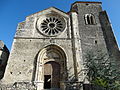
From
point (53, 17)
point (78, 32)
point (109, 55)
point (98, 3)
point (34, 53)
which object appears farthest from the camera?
point (98, 3)

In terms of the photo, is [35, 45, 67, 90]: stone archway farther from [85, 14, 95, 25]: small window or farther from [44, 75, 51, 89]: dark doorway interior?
[85, 14, 95, 25]: small window

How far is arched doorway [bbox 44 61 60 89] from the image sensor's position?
9.41 metres

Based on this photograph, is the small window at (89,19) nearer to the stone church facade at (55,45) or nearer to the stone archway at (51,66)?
the stone church facade at (55,45)

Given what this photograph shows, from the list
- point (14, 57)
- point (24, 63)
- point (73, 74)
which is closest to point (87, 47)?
point (73, 74)

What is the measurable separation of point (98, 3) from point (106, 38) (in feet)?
21.3

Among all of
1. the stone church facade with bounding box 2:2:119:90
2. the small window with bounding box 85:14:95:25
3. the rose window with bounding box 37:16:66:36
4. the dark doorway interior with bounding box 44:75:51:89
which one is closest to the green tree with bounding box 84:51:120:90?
the stone church facade with bounding box 2:2:119:90

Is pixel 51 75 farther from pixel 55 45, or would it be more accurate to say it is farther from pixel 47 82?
pixel 55 45

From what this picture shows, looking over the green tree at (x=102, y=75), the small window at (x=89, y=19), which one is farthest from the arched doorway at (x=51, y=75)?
the small window at (x=89, y=19)

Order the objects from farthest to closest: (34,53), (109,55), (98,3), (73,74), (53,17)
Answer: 1. (98,3)
2. (53,17)
3. (109,55)
4. (34,53)
5. (73,74)

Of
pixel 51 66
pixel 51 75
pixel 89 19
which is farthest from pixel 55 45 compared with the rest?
pixel 89 19

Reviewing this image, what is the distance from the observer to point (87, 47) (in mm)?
11195

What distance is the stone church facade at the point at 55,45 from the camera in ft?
30.1

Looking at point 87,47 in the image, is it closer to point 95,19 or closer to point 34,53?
point 95,19

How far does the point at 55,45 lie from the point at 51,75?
3.08 meters
